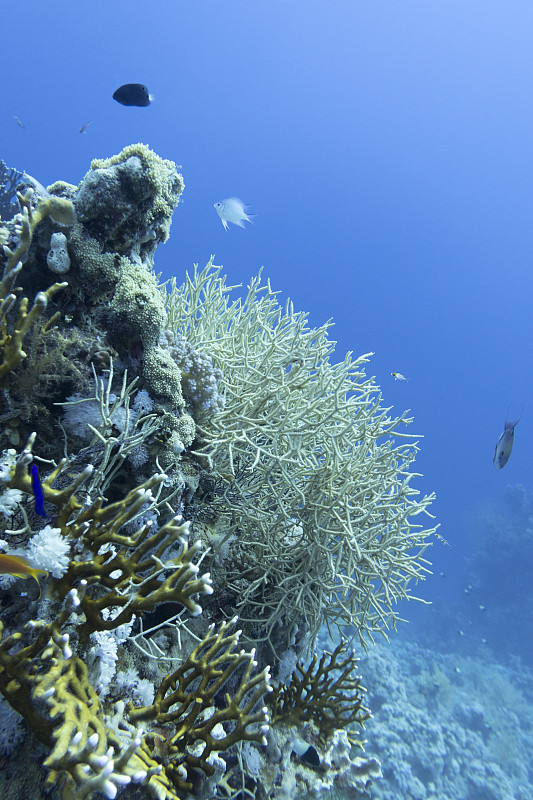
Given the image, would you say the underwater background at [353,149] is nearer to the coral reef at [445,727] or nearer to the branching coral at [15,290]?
the coral reef at [445,727]

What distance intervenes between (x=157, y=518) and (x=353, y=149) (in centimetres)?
16278

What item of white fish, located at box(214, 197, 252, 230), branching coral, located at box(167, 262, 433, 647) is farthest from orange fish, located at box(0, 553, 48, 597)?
white fish, located at box(214, 197, 252, 230)

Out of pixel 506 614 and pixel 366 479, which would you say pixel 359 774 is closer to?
pixel 366 479

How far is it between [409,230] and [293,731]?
5989 inches

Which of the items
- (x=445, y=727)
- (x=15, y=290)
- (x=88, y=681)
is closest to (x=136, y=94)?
(x=15, y=290)

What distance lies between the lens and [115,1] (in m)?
115

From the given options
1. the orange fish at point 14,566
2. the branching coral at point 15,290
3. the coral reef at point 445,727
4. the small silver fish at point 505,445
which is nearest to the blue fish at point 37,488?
the orange fish at point 14,566

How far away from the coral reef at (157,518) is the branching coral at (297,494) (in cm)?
3

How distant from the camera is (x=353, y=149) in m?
137

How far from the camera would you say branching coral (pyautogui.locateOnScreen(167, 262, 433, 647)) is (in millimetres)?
3557

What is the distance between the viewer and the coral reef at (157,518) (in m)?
1.78

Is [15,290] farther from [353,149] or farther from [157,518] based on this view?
[353,149]

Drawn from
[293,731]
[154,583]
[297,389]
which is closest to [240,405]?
[297,389]

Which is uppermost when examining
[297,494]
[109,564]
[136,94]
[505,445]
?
[136,94]
